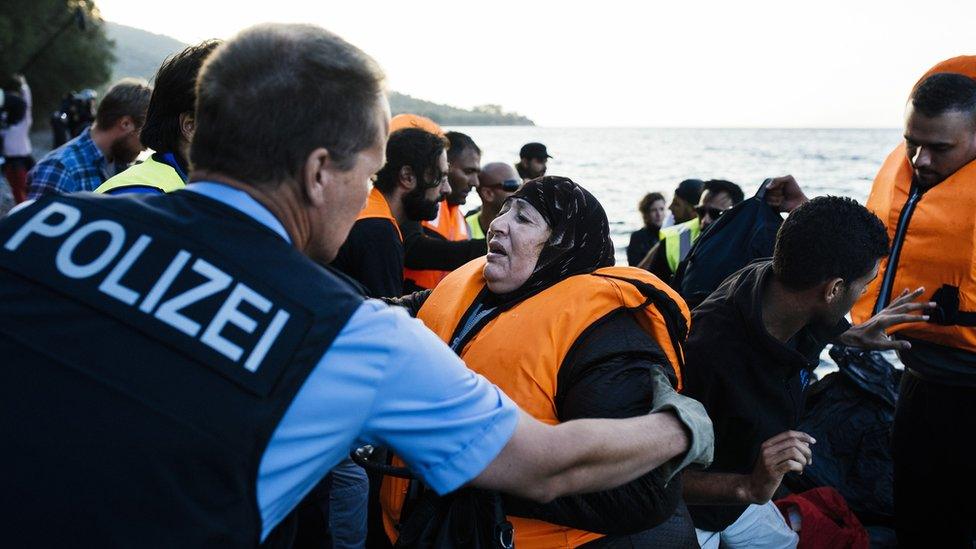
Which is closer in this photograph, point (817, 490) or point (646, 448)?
point (646, 448)

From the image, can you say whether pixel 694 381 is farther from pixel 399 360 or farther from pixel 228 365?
pixel 228 365

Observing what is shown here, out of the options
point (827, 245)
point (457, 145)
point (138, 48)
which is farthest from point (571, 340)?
point (138, 48)

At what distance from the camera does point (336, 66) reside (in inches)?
53.8

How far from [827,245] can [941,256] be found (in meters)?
0.87

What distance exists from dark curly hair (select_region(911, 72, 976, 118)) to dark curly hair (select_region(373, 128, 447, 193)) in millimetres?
2267

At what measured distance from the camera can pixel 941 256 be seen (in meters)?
3.29

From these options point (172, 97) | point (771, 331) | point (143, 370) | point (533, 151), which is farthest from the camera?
point (533, 151)

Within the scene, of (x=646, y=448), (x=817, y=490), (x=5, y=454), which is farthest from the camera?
(x=817, y=490)

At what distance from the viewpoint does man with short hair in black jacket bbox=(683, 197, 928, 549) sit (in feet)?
9.00

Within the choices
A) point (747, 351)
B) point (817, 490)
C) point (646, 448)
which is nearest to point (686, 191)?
point (817, 490)

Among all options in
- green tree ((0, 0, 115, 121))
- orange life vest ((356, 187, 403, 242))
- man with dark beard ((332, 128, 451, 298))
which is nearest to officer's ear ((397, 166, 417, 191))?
man with dark beard ((332, 128, 451, 298))

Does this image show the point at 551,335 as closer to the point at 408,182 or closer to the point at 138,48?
the point at 408,182

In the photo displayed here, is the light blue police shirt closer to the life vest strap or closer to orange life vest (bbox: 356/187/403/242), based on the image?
the life vest strap

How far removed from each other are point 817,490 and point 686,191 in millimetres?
3975
